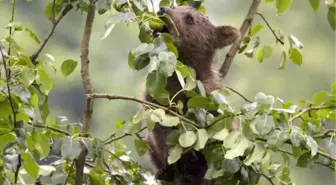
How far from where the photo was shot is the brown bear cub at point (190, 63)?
6.61 ft

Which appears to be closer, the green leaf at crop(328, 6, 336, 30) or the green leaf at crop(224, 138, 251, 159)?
the green leaf at crop(224, 138, 251, 159)

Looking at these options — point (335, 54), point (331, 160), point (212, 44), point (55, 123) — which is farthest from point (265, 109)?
point (335, 54)

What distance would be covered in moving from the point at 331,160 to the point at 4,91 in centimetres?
77

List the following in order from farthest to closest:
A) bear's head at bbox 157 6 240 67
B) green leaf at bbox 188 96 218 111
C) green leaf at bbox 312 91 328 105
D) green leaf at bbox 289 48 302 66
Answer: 1. bear's head at bbox 157 6 240 67
2. green leaf at bbox 289 48 302 66
3. green leaf at bbox 312 91 328 105
4. green leaf at bbox 188 96 218 111

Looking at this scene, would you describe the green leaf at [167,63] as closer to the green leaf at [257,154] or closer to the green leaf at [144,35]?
the green leaf at [144,35]

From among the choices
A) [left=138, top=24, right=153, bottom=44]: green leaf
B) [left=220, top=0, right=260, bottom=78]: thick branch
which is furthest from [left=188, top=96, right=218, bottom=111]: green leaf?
[left=220, top=0, right=260, bottom=78]: thick branch

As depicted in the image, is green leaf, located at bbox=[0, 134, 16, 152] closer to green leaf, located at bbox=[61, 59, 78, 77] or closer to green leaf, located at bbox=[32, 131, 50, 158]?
green leaf, located at bbox=[32, 131, 50, 158]

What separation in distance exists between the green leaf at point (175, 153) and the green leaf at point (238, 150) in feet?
0.46

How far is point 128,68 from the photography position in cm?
342

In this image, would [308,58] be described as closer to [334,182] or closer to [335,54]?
[335,54]

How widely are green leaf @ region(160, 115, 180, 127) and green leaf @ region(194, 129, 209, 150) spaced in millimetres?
55

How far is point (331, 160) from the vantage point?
1620 millimetres

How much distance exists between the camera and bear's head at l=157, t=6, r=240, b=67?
227cm

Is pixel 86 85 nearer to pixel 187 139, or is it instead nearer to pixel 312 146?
pixel 187 139
